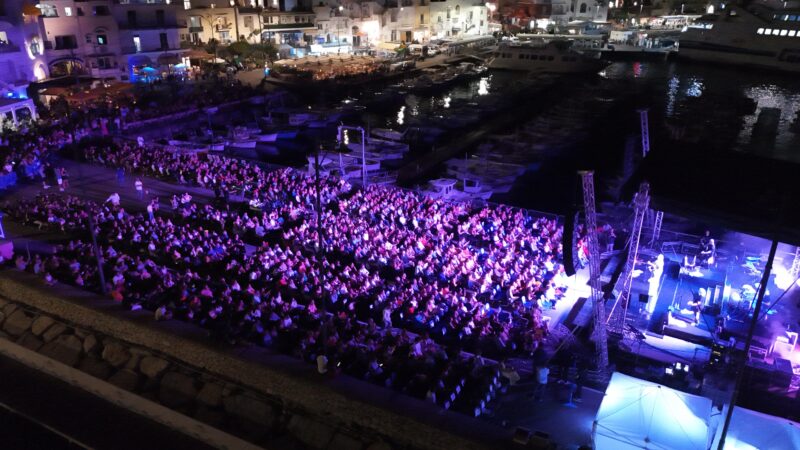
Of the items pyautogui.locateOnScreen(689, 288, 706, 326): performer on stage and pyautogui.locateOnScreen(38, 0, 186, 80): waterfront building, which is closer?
pyautogui.locateOnScreen(689, 288, 706, 326): performer on stage

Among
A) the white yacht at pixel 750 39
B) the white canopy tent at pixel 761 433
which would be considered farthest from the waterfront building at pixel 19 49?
the white yacht at pixel 750 39

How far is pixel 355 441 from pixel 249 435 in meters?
1.77

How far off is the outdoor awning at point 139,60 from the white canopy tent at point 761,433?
57692 mm

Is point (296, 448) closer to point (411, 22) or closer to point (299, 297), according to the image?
point (299, 297)

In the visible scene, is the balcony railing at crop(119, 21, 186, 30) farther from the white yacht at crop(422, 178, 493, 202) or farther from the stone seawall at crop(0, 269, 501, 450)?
the stone seawall at crop(0, 269, 501, 450)

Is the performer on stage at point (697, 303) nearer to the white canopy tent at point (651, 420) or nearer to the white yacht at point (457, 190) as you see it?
the white canopy tent at point (651, 420)

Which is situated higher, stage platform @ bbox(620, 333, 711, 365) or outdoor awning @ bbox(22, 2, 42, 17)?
outdoor awning @ bbox(22, 2, 42, 17)

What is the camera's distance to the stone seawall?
8.29m

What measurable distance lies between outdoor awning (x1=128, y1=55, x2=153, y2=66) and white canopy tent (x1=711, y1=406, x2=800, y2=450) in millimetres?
57692

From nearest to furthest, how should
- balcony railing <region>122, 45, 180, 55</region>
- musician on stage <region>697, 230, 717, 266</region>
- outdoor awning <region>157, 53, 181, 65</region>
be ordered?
musician on stage <region>697, 230, 717, 266</region> → balcony railing <region>122, 45, 180, 55</region> → outdoor awning <region>157, 53, 181, 65</region>

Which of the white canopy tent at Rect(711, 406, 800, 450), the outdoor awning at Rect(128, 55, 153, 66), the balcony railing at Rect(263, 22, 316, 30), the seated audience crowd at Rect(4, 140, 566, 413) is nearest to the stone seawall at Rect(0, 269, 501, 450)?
the seated audience crowd at Rect(4, 140, 566, 413)

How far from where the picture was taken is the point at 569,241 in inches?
550

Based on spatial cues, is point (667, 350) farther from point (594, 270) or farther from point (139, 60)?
point (139, 60)

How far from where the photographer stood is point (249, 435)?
8.93m
